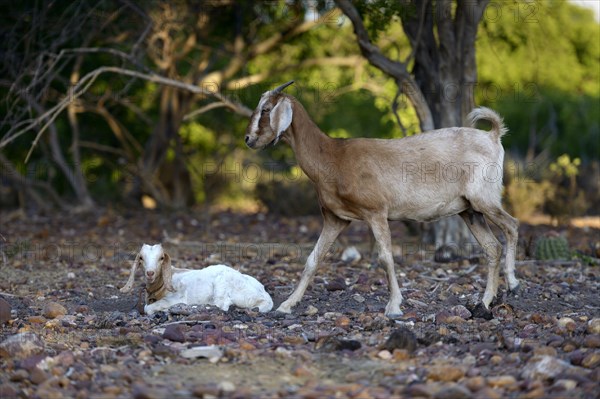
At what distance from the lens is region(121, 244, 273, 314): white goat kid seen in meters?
8.34

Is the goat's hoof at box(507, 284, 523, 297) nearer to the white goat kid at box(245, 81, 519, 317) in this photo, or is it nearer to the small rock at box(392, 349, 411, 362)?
the white goat kid at box(245, 81, 519, 317)

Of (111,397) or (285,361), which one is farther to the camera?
(285,361)

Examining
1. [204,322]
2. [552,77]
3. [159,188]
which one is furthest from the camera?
[552,77]

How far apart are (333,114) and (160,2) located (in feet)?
33.3

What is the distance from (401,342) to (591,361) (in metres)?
1.38

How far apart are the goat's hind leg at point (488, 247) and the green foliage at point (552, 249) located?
303 centimetres

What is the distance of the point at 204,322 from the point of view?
25.5 ft

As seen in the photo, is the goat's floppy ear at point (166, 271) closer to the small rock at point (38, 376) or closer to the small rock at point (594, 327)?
the small rock at point (38, 376)

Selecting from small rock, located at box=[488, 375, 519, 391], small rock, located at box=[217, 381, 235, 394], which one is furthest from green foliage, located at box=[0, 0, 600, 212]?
small rock, located at box=[217, 381, 235, 394]

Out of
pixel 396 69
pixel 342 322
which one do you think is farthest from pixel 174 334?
pixel 396 69

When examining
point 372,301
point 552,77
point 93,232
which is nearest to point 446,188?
point 372,301

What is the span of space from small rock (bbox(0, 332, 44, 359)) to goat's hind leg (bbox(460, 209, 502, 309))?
437 centimetres

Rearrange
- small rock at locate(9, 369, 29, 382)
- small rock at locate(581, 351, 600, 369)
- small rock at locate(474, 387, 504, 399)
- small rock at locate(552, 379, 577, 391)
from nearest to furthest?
1. small rock at locate(474, 387, 504, 399)
2. small rock at locate(552, 379, 577, 391)
3. small rock at locate(9, 369, 29, 382)
4. small rock at locate(581, 351, 600, 369)

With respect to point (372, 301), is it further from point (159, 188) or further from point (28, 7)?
point (159, 188)
